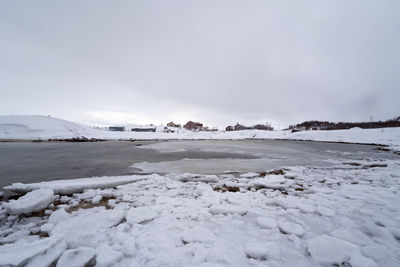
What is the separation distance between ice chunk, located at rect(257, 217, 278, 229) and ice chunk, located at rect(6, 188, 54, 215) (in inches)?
113

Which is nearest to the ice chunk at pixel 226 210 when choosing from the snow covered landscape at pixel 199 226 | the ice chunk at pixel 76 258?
the snow covered landscape at pixel 199 226

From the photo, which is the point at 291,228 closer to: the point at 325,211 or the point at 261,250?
the point at 261,250

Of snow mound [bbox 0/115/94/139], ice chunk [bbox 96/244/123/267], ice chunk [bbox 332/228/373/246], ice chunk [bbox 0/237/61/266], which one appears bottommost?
ice chunk [bbox 332/228/373/246]

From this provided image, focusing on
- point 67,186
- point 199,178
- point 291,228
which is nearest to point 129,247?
point 291,228

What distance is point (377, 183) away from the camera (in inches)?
135

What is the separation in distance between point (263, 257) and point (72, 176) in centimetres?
445

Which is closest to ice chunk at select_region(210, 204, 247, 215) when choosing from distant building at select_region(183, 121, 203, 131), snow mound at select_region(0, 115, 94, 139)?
snow mound at select_region(0, 115, 94, 139)

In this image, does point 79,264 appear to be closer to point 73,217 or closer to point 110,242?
point 110,242

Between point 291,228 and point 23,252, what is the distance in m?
2.47

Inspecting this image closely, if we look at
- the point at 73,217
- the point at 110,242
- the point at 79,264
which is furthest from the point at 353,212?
the point at 73,217

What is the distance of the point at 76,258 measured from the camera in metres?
1.23

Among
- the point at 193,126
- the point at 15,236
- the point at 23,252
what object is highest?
the point at 193,126

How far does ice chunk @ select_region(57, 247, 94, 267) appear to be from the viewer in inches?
46.4

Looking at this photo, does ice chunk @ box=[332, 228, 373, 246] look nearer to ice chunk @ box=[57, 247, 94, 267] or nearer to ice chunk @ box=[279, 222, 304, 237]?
ice chunk @ box=[279, 222, 304, 237]
